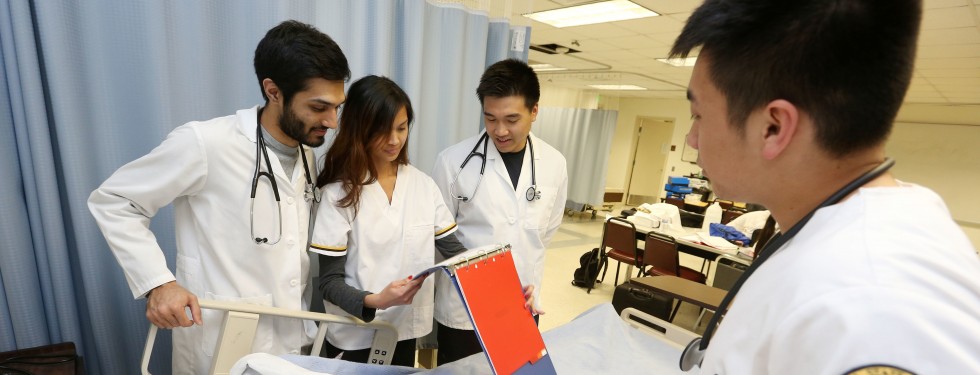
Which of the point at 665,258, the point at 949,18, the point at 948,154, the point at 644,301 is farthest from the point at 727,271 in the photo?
the point at 948,154

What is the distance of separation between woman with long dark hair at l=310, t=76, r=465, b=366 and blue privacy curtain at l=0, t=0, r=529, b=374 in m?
0.50

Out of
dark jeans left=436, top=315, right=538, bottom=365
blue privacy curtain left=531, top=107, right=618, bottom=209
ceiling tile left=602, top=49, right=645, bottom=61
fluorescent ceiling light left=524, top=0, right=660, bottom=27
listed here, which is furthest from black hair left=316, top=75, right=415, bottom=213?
blue privacy curtain left=531, top=107, right=618, bottom=209

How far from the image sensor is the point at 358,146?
4.04 feet

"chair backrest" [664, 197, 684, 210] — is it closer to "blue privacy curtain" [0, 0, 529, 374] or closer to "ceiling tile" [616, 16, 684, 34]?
"ceiling tile" [616, 16, 684, 34]

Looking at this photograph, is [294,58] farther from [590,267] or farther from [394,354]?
[590,267]

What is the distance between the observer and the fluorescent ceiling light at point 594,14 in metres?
3.20

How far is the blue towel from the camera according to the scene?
361cm

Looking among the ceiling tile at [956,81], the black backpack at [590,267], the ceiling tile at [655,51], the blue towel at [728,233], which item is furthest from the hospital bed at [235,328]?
the ceiling tile at [956,81]

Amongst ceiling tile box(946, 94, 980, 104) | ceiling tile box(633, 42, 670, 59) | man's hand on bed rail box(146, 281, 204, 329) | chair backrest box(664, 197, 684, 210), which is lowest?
chair backrest box(664, 197, 684, 210)

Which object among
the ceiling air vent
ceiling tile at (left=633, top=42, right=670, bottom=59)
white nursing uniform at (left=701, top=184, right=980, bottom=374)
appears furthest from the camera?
the ceiling air vent

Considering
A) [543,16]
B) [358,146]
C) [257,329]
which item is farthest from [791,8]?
[543,16]

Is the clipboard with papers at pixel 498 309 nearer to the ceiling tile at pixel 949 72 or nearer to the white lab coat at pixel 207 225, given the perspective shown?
the white lab coat at pixel 207 225

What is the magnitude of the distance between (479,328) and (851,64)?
2.65 feet

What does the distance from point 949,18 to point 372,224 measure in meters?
3.95
